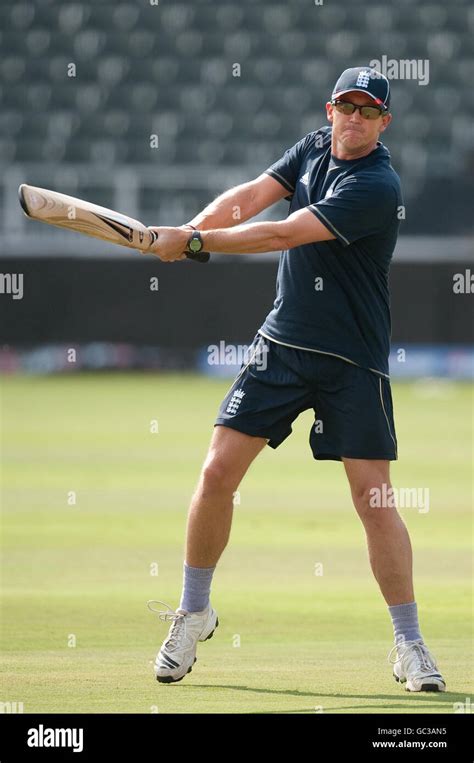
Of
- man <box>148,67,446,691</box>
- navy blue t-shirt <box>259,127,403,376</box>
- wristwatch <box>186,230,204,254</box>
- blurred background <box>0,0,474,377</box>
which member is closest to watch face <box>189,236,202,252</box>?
wristwatch <box>186,230,204,254</box>

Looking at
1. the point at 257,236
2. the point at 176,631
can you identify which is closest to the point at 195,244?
the point at 257,236

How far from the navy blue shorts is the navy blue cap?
3.50 feet

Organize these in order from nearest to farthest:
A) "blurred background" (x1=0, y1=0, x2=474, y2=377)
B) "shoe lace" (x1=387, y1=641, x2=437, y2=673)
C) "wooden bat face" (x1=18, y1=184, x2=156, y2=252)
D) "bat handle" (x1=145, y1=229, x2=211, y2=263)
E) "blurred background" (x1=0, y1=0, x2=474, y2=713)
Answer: "wooden bat face" (x1=18, y1=184, x2=156, y2=252)
"bat handle" (x1=145, y1=229, x2=211, y2=263)
"shoe lace" (x1=387, y1=641, x2=437, y2=673)
"blurred background" (x1=0, y1=0, x2=474, y2=713)
"blurred background" (x1=0, y1=0, x2=474, y2=377)

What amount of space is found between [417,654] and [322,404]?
109 centimetres

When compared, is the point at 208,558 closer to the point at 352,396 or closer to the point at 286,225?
the point at 352,396

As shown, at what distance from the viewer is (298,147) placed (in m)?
6.02

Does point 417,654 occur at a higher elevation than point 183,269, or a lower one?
lower

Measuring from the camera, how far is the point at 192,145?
3016 centimetres

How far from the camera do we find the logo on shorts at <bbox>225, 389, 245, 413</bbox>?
222 inches

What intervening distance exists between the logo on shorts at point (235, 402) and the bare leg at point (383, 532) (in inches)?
19.7

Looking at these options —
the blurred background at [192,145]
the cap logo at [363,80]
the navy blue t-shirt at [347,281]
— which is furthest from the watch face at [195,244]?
the blurred background at [192,145]

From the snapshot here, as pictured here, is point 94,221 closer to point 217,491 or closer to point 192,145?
point 217,491

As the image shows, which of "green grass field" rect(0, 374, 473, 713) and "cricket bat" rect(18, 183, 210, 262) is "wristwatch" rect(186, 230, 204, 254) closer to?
"cricket bat" rect(18, 183, 210, 262)
